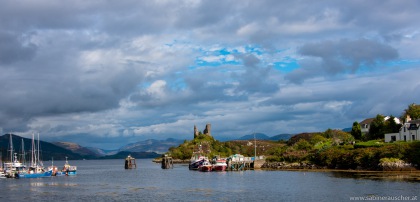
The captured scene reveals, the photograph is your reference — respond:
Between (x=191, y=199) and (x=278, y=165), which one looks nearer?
(x=191, y=199)

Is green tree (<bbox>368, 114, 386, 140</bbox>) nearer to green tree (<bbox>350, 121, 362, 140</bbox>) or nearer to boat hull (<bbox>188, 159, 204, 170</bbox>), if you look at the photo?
green tree (<bbox>350, 121, 362, 140</bbox>)

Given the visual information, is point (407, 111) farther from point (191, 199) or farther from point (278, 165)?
point (191, 199)

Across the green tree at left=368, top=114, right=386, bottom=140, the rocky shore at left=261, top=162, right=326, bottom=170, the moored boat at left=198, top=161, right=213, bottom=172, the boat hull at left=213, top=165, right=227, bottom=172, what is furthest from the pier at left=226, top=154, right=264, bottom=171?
the green tree at left=368, top=114, right=386, bottom=140

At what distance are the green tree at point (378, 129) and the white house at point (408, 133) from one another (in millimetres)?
9835

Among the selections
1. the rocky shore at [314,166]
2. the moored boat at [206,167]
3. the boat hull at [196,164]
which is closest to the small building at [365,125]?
the rocky shore at [314,166]

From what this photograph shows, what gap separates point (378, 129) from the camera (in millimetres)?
132500

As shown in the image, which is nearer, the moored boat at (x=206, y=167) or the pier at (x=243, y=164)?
the pier at (x=243, y=164)

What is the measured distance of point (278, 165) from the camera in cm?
13850

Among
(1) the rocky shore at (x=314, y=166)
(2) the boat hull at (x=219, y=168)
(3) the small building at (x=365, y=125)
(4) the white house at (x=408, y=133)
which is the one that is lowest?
(2) the boat hull at (x=219, y=168)

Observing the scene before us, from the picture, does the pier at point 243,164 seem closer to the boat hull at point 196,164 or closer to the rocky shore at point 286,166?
the rocky shore at point 286,166

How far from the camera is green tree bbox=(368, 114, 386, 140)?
13012 cm

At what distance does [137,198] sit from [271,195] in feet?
62.3

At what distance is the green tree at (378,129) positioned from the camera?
5123 inches

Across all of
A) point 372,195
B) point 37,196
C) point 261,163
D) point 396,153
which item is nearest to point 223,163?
point 261,163
